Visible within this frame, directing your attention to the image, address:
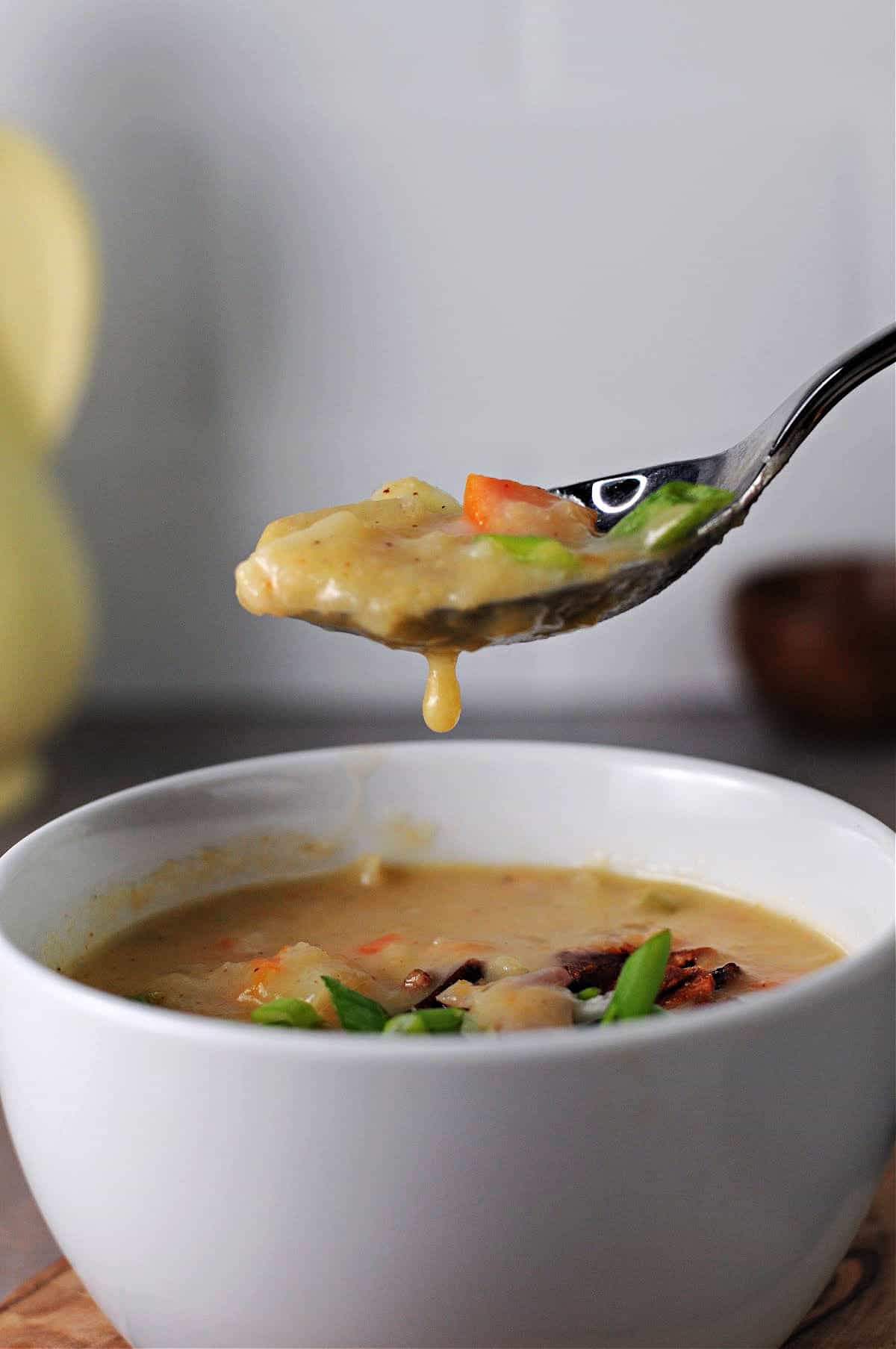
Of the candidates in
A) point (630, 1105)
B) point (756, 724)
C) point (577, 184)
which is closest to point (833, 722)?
point (756, 724)

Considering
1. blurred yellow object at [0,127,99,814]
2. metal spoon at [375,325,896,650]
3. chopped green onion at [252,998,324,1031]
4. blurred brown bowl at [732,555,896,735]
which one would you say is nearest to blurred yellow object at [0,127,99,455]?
blurred yellow object at [0,127,99,814]

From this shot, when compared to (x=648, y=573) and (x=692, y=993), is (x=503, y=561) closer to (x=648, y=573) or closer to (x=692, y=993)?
(x=648, y=573)

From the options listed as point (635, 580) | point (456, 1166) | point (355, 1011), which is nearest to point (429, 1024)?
point (355, 1011)

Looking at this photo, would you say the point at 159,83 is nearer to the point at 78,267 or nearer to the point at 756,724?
the point at 78,267

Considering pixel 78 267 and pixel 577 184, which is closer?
pixel 78 267

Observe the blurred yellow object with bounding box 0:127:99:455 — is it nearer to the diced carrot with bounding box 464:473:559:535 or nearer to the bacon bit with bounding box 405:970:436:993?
the diced carrot with bounding box 464:473:559:535
